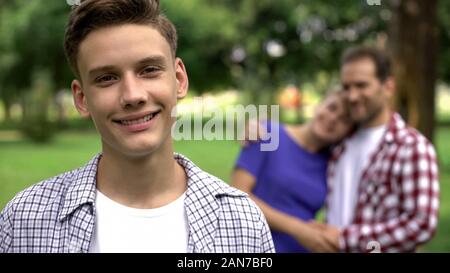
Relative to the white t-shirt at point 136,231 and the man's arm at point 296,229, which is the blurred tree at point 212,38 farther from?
the white t-shirt at point 136,231

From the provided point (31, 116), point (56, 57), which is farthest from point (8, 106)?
point (56, 57)

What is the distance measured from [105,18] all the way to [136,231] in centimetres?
30

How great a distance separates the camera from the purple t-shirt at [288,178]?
187cm

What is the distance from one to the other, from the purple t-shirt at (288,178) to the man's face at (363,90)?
162 mm

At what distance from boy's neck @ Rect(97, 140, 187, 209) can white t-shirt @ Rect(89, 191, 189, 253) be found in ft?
0.05

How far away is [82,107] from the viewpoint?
94cm

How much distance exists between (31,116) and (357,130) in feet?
43.5

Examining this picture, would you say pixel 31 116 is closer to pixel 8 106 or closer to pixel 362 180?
pixel 8 106

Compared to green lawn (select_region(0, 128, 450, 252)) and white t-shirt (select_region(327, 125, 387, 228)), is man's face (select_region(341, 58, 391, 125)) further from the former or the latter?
green lawn (select_region(0, 128, 450, 252))

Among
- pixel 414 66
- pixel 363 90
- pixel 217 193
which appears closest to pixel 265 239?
pixel 217 193

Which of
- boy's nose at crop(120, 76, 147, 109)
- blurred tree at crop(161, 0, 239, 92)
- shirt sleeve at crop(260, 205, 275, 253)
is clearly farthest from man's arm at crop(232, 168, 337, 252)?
blurred tree at crop(161, 0, 239, 92)

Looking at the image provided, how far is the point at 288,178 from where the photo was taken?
6.11ft

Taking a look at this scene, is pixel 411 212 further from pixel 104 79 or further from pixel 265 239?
pixel 104 79

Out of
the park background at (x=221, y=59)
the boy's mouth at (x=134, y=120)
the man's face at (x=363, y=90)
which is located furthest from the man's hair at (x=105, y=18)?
the park background at (x=221, y=59)
